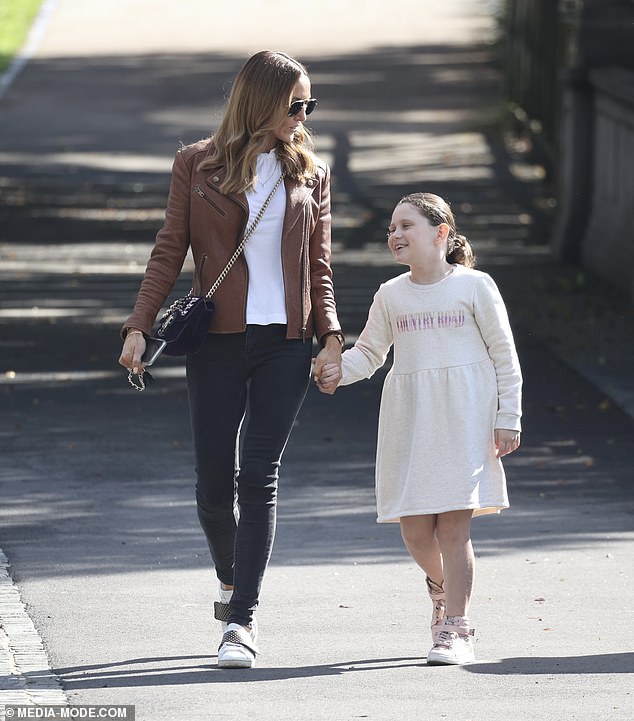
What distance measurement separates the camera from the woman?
5.59 meters

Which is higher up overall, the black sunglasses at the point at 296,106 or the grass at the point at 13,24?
the black sunglasses at the point at 296,106

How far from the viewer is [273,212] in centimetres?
563

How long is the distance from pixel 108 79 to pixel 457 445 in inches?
1117

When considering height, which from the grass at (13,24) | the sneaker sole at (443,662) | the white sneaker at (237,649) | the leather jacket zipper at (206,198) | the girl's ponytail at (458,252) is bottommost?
the grass at (13,24)

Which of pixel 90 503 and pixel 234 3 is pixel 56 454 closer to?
pixel 90 503

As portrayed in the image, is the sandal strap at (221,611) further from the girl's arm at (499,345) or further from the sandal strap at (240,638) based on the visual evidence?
the girl's arm at (499,345)

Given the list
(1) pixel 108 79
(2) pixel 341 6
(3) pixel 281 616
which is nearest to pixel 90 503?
(3) pixel 281 616

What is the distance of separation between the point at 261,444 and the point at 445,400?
1.93ft

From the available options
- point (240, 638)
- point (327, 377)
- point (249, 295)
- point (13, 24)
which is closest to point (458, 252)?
point (327, 377)

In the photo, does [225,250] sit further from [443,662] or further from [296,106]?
[443,662]

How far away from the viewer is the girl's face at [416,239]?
18.6 feet

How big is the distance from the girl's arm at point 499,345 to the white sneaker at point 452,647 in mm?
633

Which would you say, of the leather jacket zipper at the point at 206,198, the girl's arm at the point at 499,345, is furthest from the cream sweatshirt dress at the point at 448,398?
the leather jacket zipper at the point at 206,198

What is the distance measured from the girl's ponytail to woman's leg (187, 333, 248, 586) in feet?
2.33
